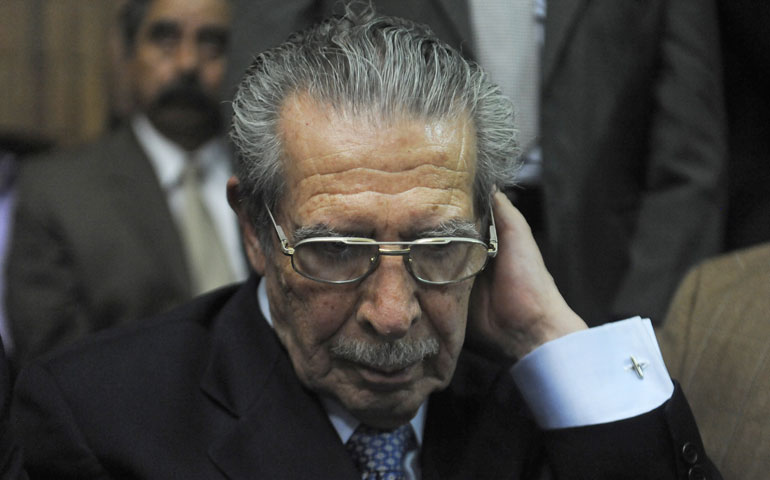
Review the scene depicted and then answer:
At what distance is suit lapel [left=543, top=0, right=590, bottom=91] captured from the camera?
3.38 meters

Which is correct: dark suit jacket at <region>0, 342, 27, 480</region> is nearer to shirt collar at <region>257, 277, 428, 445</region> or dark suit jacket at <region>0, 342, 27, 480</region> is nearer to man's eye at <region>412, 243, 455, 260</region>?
shirt collar at <region>257, 277, 428, 445</region>

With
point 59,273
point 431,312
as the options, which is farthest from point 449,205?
point 59,273

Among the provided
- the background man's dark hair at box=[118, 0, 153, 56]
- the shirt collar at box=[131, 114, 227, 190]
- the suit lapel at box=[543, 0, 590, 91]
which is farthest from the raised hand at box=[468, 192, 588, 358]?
the background man's dark hair at box=[118, 0, 153, 56]

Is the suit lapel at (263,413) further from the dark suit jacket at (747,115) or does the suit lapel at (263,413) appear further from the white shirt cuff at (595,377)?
the dark suit jacket at (747,115)

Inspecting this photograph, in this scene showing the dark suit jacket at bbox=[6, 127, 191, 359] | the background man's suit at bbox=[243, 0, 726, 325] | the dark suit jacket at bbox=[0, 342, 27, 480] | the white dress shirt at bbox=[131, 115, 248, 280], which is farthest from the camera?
the white dress shirt at bbox=[131, 115, 248, 280]

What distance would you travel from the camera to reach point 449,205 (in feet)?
7.45

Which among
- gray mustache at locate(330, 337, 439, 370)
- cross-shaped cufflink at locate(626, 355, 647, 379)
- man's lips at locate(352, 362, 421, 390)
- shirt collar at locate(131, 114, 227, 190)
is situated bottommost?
cross-shaped cufflink at locate(626, 355, 647, 379)

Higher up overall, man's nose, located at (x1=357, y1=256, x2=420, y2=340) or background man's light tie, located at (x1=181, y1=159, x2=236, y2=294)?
man's nose, located at (x1=357, y1=256, x2=420, y2=340)

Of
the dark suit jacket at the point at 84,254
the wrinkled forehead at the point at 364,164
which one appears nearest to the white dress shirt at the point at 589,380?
the wrinkled forehead at the point at 364,164

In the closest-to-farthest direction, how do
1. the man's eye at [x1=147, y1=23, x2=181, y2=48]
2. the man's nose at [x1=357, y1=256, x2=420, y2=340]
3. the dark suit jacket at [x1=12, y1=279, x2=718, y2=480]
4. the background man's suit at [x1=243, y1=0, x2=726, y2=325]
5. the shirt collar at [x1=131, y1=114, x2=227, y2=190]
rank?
the man's nose at [x1=357, y1=256, x2=420, y2=340]
the dark suit jacket at [x1=12, y1=279, x2=718, y2=480]
the background man's suit at [x1=243, y1=0, x2=726, y2=325]
the shirt collar at [x1=131, y1=114, x2=227, y2=190]
the man's eye at [x1=147, y1=23, x2=181, y2=48]

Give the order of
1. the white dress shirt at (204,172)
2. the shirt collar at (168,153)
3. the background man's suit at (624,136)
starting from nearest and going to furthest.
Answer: the background man's suit at (624,136)
the white dress shirt at (204,172)
the shirt collar at (168,153)

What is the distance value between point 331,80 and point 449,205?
1.23 ft

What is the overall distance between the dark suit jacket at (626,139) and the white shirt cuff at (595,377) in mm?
808

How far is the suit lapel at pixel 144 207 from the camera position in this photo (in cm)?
395
